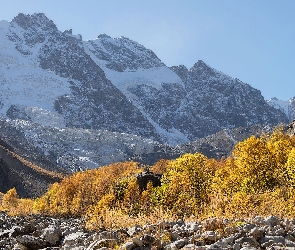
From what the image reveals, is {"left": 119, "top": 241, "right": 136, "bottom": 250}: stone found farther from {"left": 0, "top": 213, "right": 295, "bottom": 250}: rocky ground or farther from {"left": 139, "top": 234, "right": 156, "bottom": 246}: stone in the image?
{"left": 139, "top": 234, "right": 156, "bottom": 246}: stone

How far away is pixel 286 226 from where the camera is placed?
35.5 ft

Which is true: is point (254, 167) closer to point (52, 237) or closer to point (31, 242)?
point (52, 237)

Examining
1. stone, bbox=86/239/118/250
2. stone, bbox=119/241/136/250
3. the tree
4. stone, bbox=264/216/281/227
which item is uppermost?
the tree

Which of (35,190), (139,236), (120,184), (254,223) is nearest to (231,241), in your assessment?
(254,223)

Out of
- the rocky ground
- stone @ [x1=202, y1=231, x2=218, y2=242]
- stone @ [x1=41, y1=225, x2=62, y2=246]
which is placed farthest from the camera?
stone @ [x1=41, y1=225, x2=62, y2=246]

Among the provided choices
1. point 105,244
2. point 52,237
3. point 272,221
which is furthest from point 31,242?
point 272,221

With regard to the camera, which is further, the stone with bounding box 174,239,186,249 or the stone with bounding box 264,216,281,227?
the stone with bounding box 264,216,281,227

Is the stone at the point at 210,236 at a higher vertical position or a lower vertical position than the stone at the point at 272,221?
lower

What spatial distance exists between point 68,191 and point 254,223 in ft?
294

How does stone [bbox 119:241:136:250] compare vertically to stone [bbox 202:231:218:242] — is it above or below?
below

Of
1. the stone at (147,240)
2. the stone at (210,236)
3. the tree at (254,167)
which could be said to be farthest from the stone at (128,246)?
the tree at (254,167)

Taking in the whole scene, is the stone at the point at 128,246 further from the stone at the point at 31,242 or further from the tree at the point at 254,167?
the tree at the point at 254,167

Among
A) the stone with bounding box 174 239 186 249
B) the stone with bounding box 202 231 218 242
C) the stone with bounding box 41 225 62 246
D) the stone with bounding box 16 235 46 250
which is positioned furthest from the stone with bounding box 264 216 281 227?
the stone with bounding box 16 235 46 250

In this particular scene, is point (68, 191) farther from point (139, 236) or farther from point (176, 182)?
point (139, 236)
